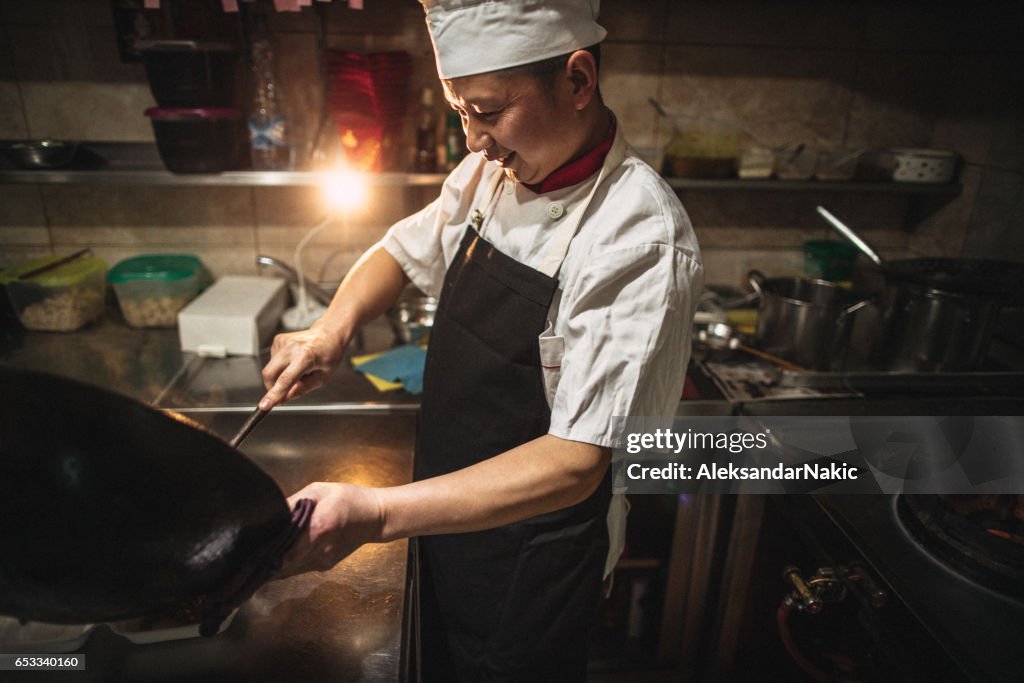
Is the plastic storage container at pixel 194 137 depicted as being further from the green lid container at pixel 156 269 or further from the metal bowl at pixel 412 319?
the metal bowl at pixel 412 319

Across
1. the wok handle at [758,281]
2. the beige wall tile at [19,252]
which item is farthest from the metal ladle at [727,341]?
the beige wall tile at [19,252]

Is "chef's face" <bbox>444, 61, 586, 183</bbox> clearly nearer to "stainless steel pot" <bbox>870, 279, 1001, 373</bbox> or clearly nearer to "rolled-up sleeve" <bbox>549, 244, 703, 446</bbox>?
"rolled-up sleeve" <bbox>549, 244, 703, 446</bbox>

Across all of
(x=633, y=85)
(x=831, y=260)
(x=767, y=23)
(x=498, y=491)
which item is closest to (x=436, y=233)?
(x=498, y=491)

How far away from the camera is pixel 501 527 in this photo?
46.7 inches

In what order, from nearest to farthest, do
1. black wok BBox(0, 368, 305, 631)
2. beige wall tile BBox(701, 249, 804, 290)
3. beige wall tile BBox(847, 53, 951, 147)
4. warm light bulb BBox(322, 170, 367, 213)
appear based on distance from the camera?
black wok BBox(0, 368, 305, 631) < warm light bulb BBox(322, 170, 367, 213) < beige wall tile BBox(847, 53, 951, 147) < beige wall tile BBox(701, 249, 804, 290)

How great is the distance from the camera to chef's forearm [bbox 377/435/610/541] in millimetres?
832

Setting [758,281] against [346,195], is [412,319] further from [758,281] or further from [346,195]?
[758,281]

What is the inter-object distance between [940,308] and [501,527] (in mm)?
1427

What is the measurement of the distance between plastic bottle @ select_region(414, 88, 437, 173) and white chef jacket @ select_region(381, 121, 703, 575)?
100cm

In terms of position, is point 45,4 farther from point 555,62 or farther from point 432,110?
point 555,62

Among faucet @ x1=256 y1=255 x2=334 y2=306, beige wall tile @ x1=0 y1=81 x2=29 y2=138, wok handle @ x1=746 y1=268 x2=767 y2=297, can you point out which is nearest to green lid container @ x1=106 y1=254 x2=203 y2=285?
faucet @ x1=256 y1=255 x2=334 y2=306

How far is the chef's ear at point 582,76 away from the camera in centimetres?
91

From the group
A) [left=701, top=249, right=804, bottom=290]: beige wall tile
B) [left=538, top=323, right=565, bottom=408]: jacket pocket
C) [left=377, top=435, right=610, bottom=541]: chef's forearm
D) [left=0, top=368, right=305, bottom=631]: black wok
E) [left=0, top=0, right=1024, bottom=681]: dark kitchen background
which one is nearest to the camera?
[left=0, top=368, right=305, bottom=631]: black wok

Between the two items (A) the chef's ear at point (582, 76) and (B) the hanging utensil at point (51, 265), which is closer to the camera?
(A) the chef's ear at point (582, 76)
